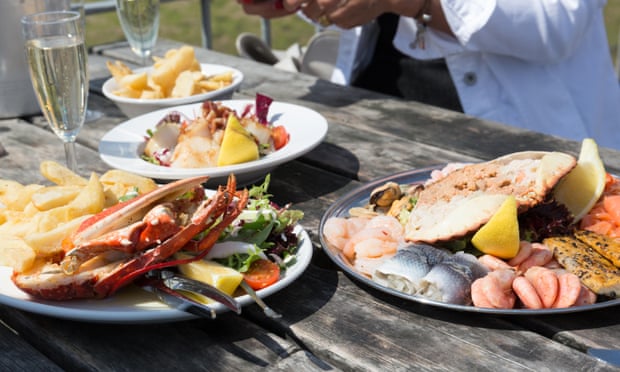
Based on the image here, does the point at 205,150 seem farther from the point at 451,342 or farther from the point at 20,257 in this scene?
the point at 451,342

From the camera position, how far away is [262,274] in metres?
1.11

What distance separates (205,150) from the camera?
1.64 meters

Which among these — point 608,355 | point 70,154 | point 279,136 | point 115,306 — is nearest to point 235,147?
point 279,136

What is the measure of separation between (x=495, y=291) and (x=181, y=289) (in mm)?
429

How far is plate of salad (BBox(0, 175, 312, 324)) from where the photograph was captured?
3.39ft

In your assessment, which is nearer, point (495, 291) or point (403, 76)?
point (495, 291)

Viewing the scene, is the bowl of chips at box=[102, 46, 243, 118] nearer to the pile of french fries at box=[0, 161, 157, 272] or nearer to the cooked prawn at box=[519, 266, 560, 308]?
the pile of french fries at box=[0, 161, 157, 272]

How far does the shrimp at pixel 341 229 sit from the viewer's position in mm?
1261

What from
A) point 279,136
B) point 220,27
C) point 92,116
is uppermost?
point 279,136

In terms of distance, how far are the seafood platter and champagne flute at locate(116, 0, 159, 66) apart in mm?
1143

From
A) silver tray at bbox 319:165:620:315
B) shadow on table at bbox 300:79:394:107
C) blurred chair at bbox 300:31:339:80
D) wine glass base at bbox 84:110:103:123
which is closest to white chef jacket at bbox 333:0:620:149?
shadow on table at bbox 300:79:394:107

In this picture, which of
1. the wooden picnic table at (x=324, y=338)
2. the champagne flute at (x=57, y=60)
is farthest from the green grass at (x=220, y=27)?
the wooden picnic table at (x=324, y=338)

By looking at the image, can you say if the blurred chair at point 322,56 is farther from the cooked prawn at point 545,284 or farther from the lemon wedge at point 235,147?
the cooked prawn at point 545,284

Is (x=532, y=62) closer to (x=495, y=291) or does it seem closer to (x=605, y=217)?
(x=605, y=217)
